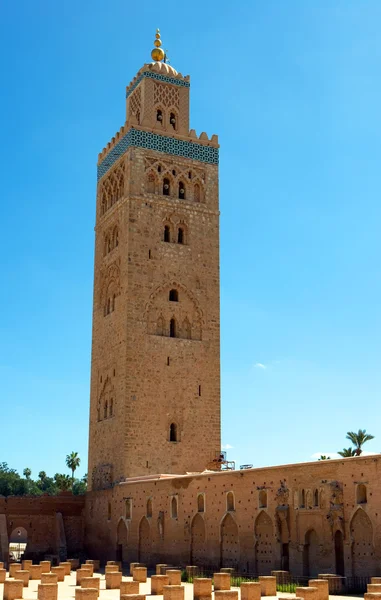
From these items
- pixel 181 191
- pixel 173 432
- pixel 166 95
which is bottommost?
pixel 173 432

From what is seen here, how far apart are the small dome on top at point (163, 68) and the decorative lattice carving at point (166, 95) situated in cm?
54

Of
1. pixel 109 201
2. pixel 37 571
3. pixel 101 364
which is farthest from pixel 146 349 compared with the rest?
pixel 37 571

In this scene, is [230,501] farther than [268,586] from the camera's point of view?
Yes

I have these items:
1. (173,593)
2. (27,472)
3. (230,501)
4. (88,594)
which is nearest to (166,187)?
(230,501)

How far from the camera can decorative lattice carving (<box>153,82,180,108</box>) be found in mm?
32938

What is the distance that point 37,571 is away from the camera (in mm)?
23656

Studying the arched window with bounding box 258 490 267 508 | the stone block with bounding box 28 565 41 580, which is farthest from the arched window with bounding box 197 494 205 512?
the stone block with bounding box 28 565 41 580

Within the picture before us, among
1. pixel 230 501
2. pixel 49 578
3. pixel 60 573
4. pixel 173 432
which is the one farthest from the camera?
pixel 173 432

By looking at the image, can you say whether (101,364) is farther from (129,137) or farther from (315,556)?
(315,556)

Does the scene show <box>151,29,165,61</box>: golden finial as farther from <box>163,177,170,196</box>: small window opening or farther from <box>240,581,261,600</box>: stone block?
<box>240,581,261,600</box>: stone block

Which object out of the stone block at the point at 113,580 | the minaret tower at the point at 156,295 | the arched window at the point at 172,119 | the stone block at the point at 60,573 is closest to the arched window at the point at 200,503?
the stone block at the point at 113,580

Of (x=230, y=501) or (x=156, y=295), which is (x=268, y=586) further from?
(x=156, y=295)

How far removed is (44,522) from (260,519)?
11.8 meters

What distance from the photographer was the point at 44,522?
3019 centimetres
